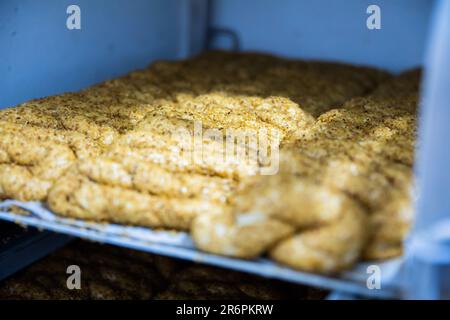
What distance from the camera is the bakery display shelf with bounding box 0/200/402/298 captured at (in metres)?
1.73

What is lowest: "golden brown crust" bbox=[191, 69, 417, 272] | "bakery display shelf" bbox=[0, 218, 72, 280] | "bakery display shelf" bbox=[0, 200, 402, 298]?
"bakery display shelf" bbox=[0, 218, 72, 280]

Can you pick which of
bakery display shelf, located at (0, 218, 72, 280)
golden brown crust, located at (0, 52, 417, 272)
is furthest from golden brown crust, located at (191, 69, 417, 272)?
bakery display shelf, located at (0, 218, 72, 280)

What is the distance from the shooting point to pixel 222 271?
281cm

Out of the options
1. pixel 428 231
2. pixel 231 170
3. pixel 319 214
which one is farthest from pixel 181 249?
pixel 428 231

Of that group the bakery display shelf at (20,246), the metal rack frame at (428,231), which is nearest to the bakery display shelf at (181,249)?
the metal rack frame at (428,231)

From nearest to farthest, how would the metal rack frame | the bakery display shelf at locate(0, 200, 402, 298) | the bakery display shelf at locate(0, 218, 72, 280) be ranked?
the metal rack frame, the bakery display shelf at locate(0, 200, 402, 298), the bakery display shelf at locate(0, 218, 72, 280)

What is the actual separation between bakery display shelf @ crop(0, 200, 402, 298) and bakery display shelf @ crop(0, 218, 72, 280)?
0.56 m

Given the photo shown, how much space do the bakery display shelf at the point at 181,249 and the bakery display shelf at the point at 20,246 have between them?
559 mm

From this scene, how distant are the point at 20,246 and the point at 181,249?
131 centimetres

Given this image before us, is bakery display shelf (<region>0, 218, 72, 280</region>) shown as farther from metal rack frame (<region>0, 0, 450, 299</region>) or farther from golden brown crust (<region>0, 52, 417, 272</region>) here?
metal rack frame (<region>0, 0, 450, 299</region>)

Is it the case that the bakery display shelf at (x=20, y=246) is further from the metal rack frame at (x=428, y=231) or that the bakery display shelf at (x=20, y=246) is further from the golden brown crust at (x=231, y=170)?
the metal rack frame at (x=428, y=231)

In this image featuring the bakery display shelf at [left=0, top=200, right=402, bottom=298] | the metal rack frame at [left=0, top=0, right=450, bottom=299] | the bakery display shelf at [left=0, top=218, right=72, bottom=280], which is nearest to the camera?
the metal rack frame at [left=0, top=0, right=450, bottom=299]
